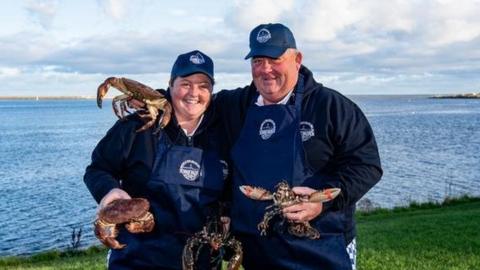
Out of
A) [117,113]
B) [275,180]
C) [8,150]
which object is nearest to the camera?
[275,180]

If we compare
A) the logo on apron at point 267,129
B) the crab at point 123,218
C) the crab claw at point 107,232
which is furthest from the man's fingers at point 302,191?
the crab claw at point 107,232

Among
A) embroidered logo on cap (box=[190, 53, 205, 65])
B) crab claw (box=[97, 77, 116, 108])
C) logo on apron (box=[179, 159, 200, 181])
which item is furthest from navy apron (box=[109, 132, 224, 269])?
crab claw (box=[97, 77, 116, 108])

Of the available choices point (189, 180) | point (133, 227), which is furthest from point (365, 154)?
point (133, 227)

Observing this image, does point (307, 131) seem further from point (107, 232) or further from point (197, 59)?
point (107, 232)

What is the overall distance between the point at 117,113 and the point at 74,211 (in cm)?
2531

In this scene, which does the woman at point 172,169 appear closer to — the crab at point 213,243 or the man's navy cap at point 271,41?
the crab at point 213,243

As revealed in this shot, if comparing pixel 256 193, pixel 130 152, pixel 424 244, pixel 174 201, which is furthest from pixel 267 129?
pixel 424 244

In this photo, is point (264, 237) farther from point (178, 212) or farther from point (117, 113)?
point (117, 113)

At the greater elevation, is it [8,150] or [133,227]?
[133,227]

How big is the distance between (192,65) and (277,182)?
118 centimetres

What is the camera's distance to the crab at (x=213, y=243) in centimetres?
548

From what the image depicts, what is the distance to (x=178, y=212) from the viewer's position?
214 inches

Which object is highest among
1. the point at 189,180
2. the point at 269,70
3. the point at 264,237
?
the point at 269,70

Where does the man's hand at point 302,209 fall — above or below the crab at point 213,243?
above
